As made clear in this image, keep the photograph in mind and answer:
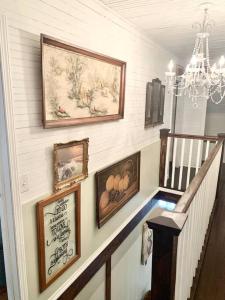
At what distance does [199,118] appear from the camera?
5.94 metres

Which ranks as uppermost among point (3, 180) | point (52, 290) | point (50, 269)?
point (3, 180)

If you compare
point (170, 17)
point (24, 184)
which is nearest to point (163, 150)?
point (170, 17)

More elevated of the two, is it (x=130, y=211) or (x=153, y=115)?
(x=153, y=115)

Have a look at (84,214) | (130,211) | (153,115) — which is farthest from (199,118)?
(84,214)

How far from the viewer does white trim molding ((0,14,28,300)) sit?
1.52 metres

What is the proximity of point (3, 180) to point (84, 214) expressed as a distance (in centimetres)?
110

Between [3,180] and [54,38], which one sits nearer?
[3,180]

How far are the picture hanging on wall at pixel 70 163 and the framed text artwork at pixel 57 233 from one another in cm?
9

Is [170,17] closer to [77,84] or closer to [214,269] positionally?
[77,84]

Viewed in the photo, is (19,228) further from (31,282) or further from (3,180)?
(31,282)

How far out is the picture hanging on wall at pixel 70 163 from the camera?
208 centimetres

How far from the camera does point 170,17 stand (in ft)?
9.12

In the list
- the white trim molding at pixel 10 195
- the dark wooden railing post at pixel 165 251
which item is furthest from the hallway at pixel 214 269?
the white trim molding at pixel 10 195

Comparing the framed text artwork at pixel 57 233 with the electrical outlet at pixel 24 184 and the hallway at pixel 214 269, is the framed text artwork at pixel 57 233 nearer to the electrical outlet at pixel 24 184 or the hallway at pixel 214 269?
the electrical outlet at pixel 24 184
